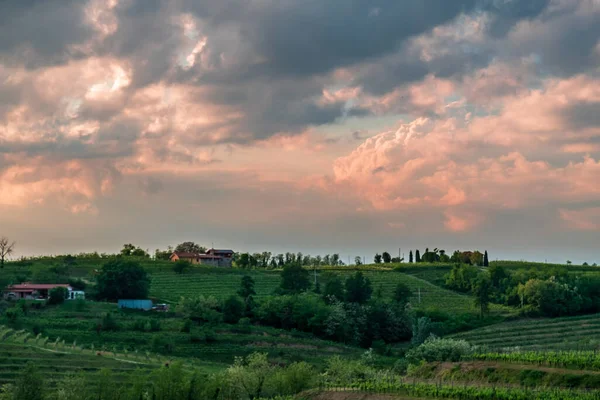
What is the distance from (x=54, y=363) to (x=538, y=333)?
207ft

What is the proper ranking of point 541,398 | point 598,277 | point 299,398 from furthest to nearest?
point 598,277 < point 299,398 < point 541,398

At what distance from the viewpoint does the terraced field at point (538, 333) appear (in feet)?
332

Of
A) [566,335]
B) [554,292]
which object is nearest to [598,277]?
[554,292]

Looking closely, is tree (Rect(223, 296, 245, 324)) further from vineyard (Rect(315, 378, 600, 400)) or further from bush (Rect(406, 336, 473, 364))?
vineyard (Rect(315, 378, 600, 400))

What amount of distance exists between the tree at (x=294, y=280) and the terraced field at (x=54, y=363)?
58203 mm

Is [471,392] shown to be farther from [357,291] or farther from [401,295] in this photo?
[401,295]

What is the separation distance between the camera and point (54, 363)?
8344 cm

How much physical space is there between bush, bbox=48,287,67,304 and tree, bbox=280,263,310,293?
124 feet

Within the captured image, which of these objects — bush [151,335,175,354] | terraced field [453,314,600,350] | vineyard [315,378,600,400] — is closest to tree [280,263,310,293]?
terraced field [453,314,600,350]

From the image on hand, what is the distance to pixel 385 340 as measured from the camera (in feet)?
399

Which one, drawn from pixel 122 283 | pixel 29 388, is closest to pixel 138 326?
pixel 122 283

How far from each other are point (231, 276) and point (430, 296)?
39022 mm

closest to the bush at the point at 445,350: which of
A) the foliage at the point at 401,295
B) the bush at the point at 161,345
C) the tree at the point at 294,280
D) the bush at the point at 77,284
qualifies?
the bush at the point at 161,345

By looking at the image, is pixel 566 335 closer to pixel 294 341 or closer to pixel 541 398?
pixel 294 341
